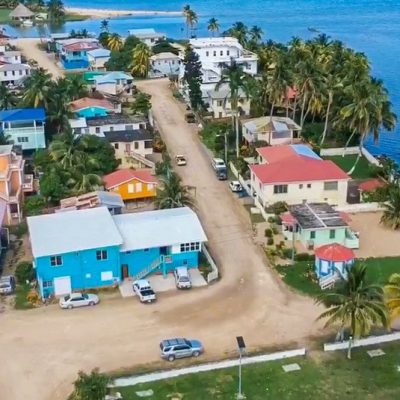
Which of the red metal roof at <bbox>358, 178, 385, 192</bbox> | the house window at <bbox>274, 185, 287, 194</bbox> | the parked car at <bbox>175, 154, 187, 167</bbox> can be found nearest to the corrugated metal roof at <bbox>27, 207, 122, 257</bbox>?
the house window at <bbox>274, 185, 287, 194</bbox>

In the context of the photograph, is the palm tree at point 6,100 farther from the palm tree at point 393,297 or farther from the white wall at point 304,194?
the palm tree at point 393,297

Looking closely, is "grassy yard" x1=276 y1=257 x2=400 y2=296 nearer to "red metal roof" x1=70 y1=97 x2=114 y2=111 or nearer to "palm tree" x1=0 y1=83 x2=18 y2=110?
"red metal roof" x1=70 y1=97 x2=114 y2=111

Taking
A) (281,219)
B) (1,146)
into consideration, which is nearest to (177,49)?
(1,146)

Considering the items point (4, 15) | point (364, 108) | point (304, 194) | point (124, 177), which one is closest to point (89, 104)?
point (124, 177)

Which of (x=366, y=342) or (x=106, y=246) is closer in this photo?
(x=366, y=342)

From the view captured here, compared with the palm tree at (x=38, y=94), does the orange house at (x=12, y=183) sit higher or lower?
lower

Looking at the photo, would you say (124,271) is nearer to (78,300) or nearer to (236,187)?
(78,300)

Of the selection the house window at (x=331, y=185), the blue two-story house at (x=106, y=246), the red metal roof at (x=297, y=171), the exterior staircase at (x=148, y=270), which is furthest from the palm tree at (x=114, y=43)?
the exterior staircase at (x=148, y=270)
